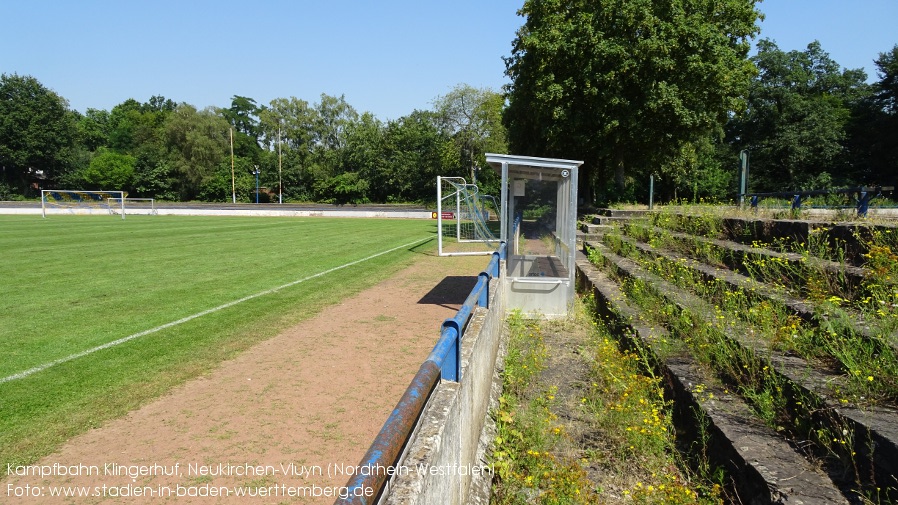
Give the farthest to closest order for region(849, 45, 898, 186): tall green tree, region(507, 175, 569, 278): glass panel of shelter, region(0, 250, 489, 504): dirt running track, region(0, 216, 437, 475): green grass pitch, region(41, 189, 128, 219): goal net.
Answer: region(41, 189, 128, 219): goal net, region(849, 45, 898, 186): tall green tree, region(507, 175, 569, 278): glass panel of shelter, region(0, 216, 437, 475): green grass pitch, region(0, 250, 489, 504): dirt running track

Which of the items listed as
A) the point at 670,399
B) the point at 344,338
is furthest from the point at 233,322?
the point at 670,399

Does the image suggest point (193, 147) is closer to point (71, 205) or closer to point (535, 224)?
point (71, 205)

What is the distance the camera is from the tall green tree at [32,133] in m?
67.0

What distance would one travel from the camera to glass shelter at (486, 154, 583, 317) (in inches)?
347

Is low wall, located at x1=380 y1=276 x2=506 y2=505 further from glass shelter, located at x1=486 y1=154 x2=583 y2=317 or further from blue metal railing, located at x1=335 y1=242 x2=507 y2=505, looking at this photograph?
glass shelter, located at x1=486 y1=154 x2=583 y2=317

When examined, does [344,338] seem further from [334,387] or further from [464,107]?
[464,107]

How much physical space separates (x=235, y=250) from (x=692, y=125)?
17816 millimetres

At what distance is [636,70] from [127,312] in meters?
19.0

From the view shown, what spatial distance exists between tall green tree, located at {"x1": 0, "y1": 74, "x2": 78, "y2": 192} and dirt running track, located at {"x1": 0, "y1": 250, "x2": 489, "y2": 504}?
3183 inches

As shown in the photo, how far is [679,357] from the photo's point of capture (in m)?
4.94

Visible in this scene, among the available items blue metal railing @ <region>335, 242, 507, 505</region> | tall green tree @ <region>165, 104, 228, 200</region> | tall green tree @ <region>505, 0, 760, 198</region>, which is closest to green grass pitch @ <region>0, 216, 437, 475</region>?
blue metal railing @ <region>335, 242, 507, 505</region>

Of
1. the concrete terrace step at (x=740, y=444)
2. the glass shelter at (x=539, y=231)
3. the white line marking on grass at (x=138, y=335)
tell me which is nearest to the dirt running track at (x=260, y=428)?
the white line marking on grass at (x=138, y=335)

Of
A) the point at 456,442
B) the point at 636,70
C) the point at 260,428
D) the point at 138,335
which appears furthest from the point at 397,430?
the point at 636,70

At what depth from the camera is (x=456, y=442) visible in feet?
8.94
